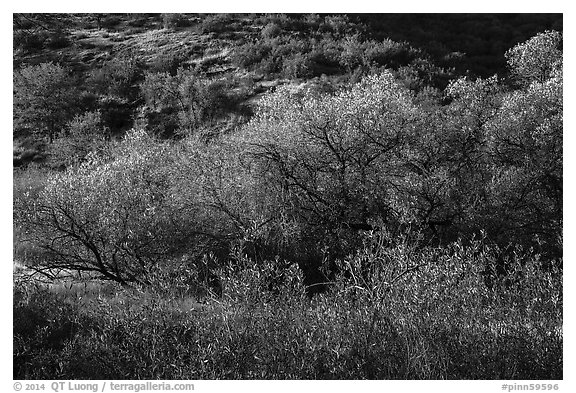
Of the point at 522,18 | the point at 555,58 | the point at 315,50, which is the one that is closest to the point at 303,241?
the point at 555,58

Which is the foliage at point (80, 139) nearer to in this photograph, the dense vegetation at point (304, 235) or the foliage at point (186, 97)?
the dense vegetation at point (304, 235)

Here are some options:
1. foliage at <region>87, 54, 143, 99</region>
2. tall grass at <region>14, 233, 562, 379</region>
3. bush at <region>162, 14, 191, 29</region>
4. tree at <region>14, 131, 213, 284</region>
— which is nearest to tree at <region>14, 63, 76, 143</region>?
foliage at <region>87, 54, 143, 99</region>

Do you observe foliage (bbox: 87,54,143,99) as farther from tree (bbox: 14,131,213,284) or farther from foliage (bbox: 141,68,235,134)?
tree (bbox: 14,131,213,284)

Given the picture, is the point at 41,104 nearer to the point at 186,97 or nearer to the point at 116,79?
the point at 116,79

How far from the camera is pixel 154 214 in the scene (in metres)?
12.8

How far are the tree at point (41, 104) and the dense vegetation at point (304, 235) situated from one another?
0.12m

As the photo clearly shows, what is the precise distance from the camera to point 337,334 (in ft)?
22.1

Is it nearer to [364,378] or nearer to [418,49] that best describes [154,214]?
[364,378]

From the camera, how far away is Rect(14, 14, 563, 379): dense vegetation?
22.0ft

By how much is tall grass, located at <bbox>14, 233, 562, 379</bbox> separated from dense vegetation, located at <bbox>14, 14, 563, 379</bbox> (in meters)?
0.03

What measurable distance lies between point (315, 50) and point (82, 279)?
2523cm

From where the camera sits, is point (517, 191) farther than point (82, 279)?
Yes

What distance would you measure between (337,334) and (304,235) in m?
6.21

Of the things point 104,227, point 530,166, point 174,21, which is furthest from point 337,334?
point 174,21
